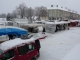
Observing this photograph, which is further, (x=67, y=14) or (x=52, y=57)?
(x=67, y=14)

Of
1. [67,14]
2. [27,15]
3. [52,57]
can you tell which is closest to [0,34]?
[52,57]

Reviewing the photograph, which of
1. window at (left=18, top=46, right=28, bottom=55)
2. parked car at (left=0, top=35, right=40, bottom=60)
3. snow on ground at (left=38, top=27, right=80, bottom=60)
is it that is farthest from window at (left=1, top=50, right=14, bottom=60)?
snow on ground at (left=38, top=27, right=80, bottom=60)

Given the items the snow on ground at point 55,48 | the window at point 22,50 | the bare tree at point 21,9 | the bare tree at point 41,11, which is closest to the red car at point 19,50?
the window at point 22,50

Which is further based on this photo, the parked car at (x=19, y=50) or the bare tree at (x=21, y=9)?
the bare tree at (x=21, y=9)

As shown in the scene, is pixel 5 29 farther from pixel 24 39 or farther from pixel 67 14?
pixel 67 14

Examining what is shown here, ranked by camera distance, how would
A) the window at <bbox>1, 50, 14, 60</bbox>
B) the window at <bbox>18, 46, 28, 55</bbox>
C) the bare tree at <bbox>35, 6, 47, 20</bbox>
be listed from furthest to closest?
the bare tree at <bbox>35, 6, 47, 20</bbox> → the window at <bbox>18, 46, 28, 55</bbox> → the window at <bbox>1, 50, 14, 60</bbox>

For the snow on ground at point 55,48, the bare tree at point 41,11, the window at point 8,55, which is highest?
the bare tree at point 41,11

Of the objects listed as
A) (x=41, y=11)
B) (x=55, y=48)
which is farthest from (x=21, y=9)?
(x=55, y=48)

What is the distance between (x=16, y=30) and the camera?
13.3 meters

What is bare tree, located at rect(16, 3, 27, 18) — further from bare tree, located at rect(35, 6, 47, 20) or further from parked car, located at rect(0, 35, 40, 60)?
parked car, located at rect(0, 35, 40, 60)

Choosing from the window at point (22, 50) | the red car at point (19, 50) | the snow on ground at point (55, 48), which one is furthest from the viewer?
the snow on ground at point (55, 48)

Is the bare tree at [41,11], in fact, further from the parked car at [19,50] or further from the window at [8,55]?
the window at [8,55]

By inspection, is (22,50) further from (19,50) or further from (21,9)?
(21,9)

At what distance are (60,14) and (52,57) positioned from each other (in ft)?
254
